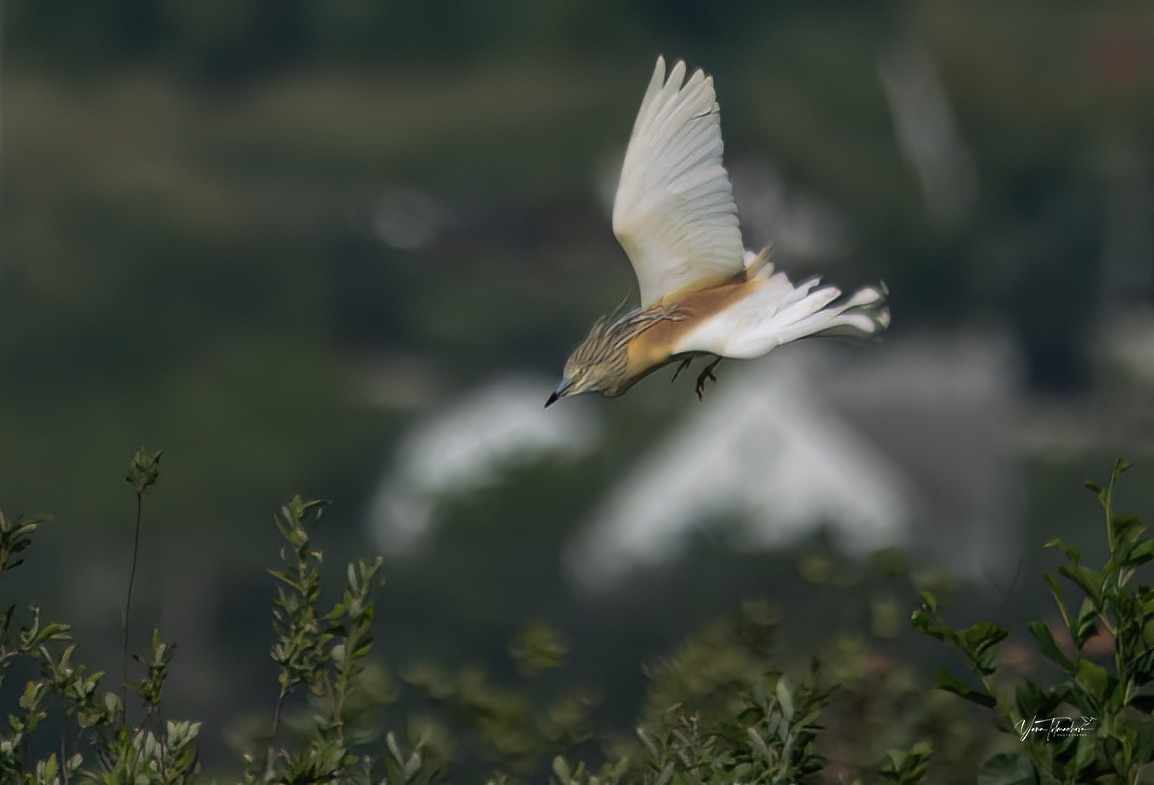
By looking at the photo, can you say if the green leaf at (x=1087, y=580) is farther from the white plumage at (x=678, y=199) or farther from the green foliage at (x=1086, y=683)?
the white plumage at (x=678, y=199)

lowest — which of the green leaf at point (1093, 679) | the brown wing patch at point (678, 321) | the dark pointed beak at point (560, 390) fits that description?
the green leaf at point (1093, 679)

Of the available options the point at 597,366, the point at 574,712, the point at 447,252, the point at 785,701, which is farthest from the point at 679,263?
the point at 447,252

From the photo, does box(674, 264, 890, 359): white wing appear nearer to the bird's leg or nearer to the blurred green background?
the bird's leg

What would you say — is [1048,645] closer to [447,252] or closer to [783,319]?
[783,319]

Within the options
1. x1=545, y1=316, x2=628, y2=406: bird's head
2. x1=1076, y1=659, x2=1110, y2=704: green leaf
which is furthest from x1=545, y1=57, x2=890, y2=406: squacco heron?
x1=1076, y1=659, x2=1110, y2=704: green leaf

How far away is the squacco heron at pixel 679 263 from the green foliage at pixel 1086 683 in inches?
20.0

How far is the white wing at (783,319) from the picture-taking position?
3051 millimetres

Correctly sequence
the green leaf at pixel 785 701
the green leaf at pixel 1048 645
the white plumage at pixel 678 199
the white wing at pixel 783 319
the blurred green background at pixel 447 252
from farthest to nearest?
the blurred green background at pixel 447 252 < the white plumage at pixel 678 199 < the green leaf at pixel 785 701 < the green leaf at pixel 1048 645 < the white wing at pixel 783 319

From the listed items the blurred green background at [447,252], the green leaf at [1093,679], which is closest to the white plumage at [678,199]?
the green leaf at [1093,679]

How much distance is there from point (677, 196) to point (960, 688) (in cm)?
92

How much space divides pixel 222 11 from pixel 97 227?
14.7 m

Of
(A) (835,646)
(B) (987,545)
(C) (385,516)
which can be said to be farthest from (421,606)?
(A) (835,646)

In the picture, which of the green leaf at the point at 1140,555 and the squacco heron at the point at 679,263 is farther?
the squacco heron at the point at 679,263

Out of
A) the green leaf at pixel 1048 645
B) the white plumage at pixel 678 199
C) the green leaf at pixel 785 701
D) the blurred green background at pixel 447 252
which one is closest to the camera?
the green leaf at pixel 1048 645
